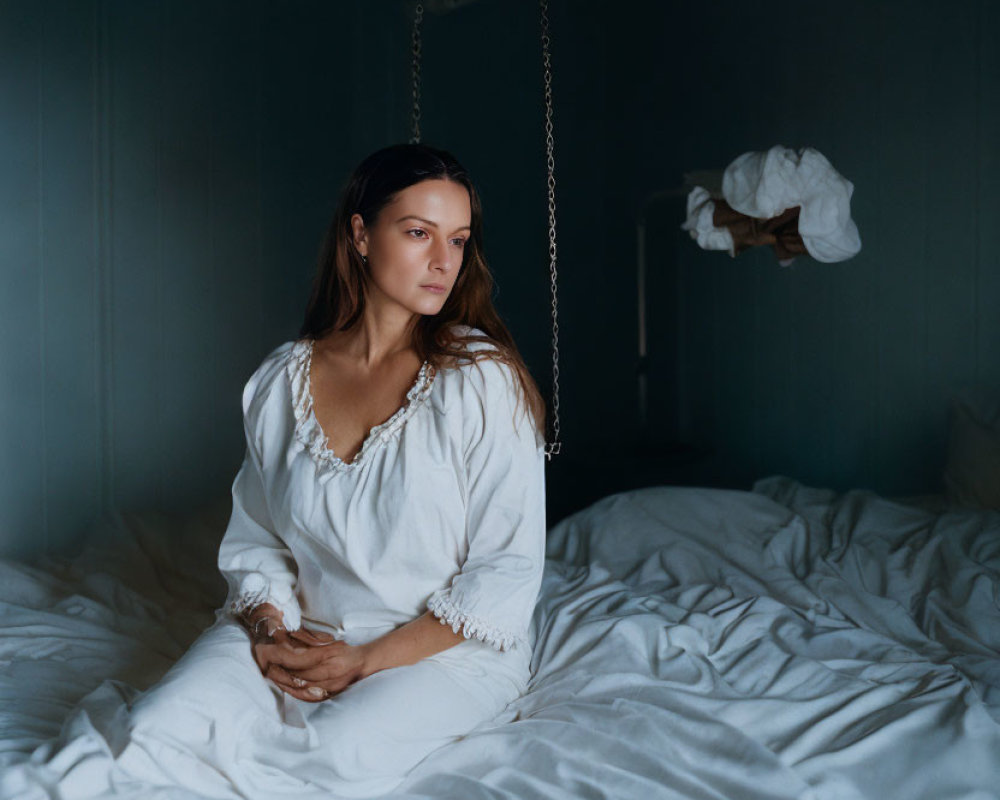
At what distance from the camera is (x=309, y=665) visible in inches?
55.6

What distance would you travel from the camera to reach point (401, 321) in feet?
5.59

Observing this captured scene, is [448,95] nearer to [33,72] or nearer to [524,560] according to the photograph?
[33,72]

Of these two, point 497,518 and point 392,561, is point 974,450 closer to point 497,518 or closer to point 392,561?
point 497,518

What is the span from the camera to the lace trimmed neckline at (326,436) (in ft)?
5.05

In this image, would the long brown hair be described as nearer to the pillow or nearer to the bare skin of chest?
the bare skin of chest

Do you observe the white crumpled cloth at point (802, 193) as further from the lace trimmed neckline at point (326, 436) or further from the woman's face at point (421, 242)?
the lace trimmed neckline at point (326, 436)

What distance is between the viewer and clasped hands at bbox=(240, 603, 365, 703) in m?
1.41

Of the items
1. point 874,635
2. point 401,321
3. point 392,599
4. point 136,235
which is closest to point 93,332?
point 136,235

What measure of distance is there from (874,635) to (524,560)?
74 centimetres

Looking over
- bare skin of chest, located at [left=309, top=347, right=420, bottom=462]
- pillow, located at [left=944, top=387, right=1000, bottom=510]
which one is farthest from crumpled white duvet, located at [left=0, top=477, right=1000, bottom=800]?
bare skin of chest, located at [left=309, top=347, right=420, bottom=462]

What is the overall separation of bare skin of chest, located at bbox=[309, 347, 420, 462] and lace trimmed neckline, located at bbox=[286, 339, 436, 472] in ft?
0.04

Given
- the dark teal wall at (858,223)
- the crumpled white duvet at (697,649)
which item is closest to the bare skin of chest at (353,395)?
the crumpled white duvet at (697,649)

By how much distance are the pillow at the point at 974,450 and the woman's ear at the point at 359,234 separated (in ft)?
6.51

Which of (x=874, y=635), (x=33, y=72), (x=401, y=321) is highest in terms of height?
(x=33, y=72)
